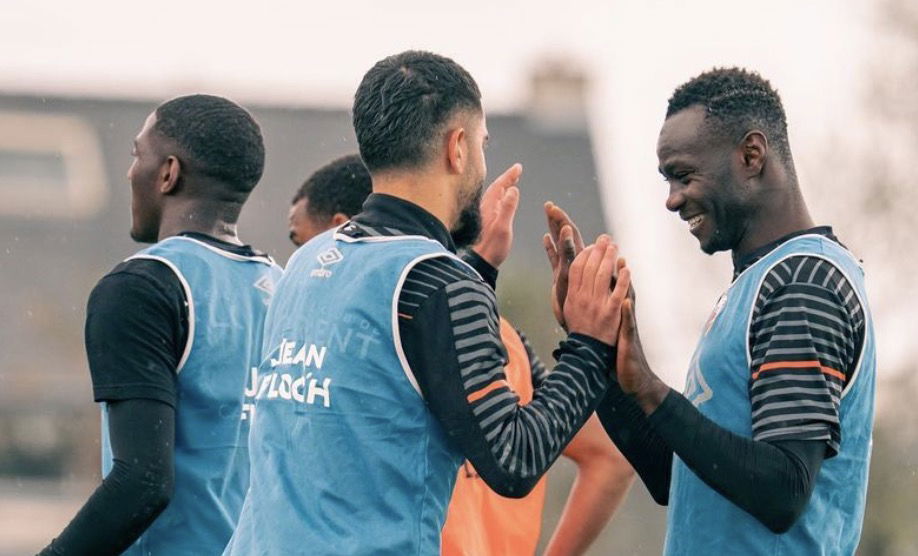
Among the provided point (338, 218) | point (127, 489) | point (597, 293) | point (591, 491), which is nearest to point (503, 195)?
point (597, 293)

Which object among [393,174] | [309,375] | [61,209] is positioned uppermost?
[393,174]

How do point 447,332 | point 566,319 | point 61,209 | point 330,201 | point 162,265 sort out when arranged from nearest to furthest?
point 447,332
point 566,319
point 162,265
point 330,201
point 61,209

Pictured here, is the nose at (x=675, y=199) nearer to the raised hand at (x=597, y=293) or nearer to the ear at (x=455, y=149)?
the raised hand at (x=597, y=293)

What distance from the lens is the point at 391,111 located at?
4598 mm

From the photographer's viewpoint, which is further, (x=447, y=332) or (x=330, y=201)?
(x=330, y=201)

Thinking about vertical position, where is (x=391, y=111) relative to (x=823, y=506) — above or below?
above

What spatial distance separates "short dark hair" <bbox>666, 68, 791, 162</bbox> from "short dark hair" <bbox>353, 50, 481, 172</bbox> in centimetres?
71

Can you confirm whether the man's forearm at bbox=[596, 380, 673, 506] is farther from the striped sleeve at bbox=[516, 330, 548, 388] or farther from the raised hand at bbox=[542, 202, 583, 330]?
the striped sleeve at bbox=[516, 330, 548, 388]

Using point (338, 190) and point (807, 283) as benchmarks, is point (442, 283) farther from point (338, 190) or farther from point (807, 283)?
point (338, 190)

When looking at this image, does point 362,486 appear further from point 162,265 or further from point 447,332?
point 162,265

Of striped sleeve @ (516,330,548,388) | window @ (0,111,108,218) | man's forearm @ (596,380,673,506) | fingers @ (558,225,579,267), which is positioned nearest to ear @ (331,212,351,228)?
striped sleeve @ (516,330,548,388)

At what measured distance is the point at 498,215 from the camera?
5.60 metres

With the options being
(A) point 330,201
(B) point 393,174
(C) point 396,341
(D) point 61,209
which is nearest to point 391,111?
(B) point 393,174

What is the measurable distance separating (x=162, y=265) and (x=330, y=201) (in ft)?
6.24
